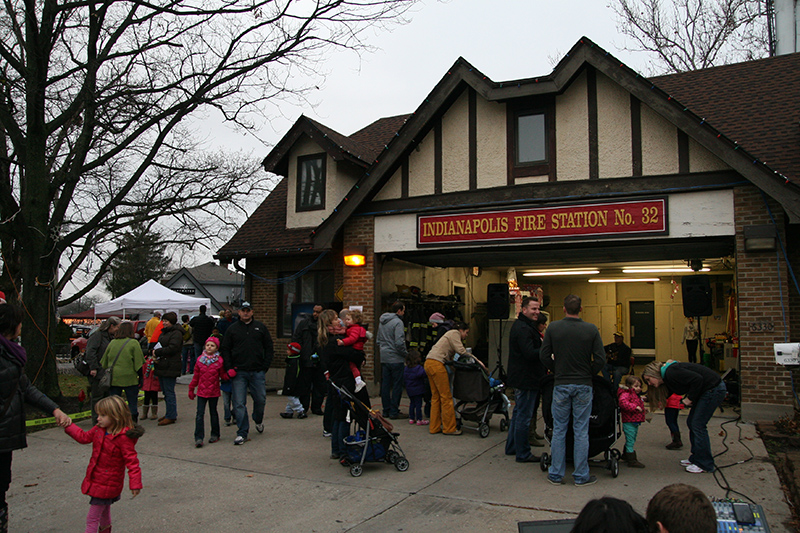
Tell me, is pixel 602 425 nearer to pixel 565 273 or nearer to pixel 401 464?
pixel 401 464

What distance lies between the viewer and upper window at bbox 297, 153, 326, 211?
586 inches

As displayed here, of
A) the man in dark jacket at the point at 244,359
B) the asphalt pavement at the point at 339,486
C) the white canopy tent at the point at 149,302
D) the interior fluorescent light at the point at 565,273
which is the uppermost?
the interior fluorescent light at the point at 565,273

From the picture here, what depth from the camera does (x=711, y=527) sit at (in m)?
2.33

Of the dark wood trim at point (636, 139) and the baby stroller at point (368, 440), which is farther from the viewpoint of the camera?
the dark wood trim at point (636, 139)

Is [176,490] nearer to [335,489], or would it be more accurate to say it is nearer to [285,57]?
[335,489]

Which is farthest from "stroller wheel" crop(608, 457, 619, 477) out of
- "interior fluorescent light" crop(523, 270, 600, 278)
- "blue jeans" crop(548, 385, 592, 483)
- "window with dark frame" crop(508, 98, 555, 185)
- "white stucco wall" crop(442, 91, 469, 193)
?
"interior fluorescent light" crop(523, 270, 600, 278)

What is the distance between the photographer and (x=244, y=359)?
868 centimetres

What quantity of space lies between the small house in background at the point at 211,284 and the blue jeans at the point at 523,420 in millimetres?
21135

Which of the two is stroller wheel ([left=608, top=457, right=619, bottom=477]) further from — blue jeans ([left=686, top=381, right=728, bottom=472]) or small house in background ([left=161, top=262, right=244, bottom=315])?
small house in background ([left=161, top=262, right=244, bottom=315])

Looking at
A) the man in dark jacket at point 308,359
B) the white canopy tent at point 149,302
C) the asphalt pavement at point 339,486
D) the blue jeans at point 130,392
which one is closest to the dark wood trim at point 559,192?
the man in dark jacket at point 308,359

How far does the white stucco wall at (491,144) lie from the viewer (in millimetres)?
11742

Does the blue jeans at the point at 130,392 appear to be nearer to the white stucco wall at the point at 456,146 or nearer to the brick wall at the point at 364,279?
the brick wall at the point at 364,279

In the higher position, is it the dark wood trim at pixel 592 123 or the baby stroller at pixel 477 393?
the dark wood trim at pixel 592 123

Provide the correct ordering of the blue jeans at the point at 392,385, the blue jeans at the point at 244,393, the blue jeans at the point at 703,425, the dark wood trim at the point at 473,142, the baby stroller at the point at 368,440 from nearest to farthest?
the blue jeans at the point at 703,425 < the baby stroller at the point at 368,440 < the blue jeans at the point at 244,393 < the blue jeans at the point at 392,385 < the dark wood trim at the point at 473,142
